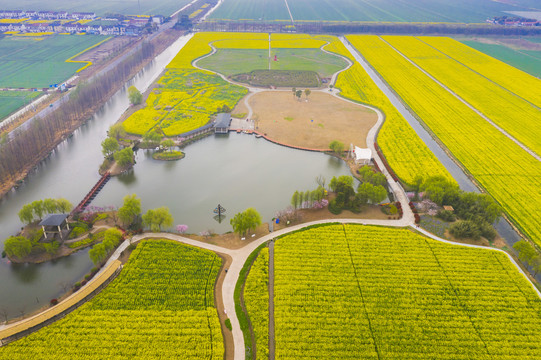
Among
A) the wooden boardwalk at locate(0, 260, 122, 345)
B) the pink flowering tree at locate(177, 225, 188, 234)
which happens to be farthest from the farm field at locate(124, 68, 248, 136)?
the wooden boardwalk at locate(0, 260, 122, 345)

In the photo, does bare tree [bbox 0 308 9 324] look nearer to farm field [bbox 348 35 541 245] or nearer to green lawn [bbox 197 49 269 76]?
farm field [bbox 348 35 541 245]

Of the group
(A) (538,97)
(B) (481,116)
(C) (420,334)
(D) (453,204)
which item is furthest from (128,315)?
(A) (538,97)

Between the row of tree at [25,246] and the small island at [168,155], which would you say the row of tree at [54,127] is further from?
the small island at [168,155]

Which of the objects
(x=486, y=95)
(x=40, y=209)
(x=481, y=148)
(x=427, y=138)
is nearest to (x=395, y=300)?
(x=481, y=148)

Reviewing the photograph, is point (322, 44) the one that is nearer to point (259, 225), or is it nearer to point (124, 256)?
point (259, 225)

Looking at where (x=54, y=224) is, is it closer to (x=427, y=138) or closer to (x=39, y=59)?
(x=427, y=138)

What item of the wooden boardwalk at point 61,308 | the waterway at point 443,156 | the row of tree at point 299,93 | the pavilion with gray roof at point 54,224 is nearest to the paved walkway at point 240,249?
the wooden boardwalk at point 61,308
